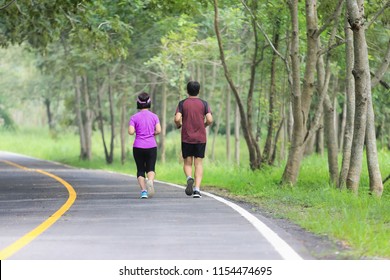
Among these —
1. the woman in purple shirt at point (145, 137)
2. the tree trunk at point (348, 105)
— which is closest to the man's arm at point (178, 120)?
the woman in purple shirt at point (145, 137)

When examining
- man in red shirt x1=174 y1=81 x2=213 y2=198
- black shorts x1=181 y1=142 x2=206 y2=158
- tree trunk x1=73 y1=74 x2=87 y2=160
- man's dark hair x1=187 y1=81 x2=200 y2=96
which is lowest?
tree trunk x1=73 y1=74 x2=87 y2=160

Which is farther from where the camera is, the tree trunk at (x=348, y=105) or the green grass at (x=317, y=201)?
the tree trunk at (x=348, y=105)

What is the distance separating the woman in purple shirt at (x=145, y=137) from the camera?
67.6 feet

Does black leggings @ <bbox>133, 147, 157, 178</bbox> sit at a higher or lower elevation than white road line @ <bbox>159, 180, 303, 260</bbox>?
higher

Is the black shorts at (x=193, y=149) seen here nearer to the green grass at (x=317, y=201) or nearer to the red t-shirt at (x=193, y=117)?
the red t-shirt at (x=193, y=117)

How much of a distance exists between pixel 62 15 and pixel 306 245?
2150cm

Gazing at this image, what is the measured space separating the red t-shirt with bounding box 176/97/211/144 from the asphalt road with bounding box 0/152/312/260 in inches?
46.7

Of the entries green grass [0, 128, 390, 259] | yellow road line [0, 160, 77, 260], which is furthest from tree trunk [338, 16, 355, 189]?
yellow road line [0, 160, 77, 260]

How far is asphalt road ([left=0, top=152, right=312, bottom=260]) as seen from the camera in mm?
11453

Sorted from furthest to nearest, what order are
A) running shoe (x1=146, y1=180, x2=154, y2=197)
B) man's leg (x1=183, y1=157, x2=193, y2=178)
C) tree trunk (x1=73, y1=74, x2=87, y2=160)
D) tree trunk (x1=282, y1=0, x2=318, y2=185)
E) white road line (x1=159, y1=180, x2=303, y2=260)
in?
1. tree trunk (x1=73, y1=74, x2=87, y2=160)
2. tree trunk (x1=282, y1=0, x2=318, y2=185)
3. man's leg (x1=183, y1=157, x2=193, y2=178)
4. running shoe (x1=146, y1=180, x2=154, y2=197)
5. white road line (x1=159, y1=180, x2=303, y2=260)

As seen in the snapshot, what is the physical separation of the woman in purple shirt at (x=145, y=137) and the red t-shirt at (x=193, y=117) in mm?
535

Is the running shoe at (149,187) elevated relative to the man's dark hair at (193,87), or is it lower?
lower

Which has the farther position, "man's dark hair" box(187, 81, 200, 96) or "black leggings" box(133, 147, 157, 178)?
"black leggings" box(133, 147, 157, 178)

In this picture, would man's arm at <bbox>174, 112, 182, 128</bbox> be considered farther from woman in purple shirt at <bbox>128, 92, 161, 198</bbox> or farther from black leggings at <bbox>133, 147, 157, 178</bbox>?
black leggings at <bbox>133, 147, 157, 178</bbox>
